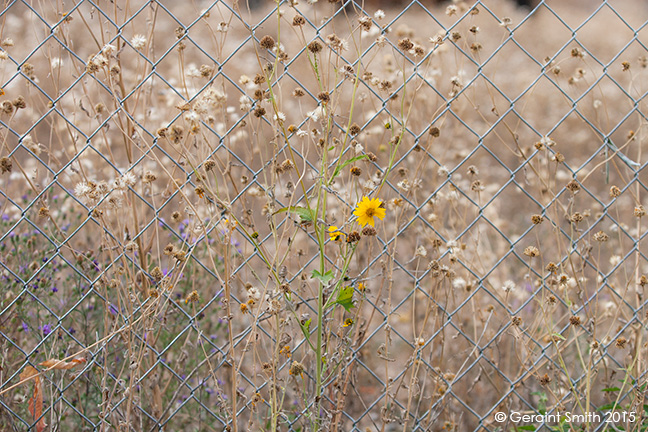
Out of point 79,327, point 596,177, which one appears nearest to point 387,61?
point 79,327

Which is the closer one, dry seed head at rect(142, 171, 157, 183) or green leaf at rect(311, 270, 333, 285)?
green leaf at rect(311, 270, 333, 285)

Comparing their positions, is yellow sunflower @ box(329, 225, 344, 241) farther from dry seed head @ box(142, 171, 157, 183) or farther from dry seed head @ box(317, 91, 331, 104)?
dry seed head @ box(142, 171, 157, 183)

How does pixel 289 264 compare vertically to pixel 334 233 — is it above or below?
below

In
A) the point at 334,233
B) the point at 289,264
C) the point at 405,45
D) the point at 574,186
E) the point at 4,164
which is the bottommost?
the point at 574,186

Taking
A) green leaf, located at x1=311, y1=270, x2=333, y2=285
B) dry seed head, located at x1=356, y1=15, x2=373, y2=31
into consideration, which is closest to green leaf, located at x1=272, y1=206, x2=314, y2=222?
green leaf, located at x1=311, y1=270, x2=333, y2=285

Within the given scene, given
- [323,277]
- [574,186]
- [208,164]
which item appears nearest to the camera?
[323,277]

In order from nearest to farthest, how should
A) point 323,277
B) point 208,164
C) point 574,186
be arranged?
point 323,277
point 208,164
point 574,186

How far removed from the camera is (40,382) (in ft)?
4.96

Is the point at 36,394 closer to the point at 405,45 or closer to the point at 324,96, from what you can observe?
the point at 324,96

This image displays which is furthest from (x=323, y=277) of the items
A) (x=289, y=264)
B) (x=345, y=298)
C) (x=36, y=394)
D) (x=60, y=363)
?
(x=36, y=394)

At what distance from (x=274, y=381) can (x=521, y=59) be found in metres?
5.77

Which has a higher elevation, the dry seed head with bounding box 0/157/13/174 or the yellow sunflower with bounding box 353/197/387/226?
the dry seed head with bounding box 0/157/13/174

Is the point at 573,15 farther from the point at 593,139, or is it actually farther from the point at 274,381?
the point at 274,381

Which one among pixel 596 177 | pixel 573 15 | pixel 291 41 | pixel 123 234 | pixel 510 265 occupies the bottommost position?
pixel 573 15
